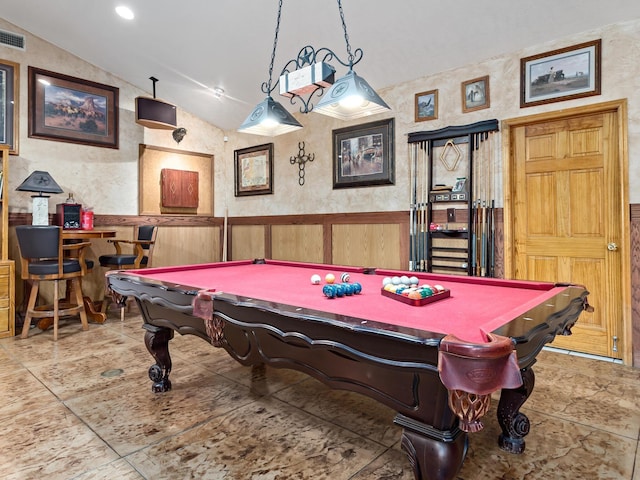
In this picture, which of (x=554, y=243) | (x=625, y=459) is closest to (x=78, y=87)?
(x=554, y=243)

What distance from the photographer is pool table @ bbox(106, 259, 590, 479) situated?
40.8 inches

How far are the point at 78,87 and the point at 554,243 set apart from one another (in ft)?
18.5

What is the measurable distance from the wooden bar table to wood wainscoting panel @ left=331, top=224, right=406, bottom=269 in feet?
8.60

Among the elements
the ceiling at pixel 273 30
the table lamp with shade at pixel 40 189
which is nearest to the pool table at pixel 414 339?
the ceiling at pixel 273 30

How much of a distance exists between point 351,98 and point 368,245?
2381mm

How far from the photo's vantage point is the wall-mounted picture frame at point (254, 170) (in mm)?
5750

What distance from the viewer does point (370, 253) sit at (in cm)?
454

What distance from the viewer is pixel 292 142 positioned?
17.7 ft

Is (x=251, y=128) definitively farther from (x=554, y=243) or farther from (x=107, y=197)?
(x=107, y=197)

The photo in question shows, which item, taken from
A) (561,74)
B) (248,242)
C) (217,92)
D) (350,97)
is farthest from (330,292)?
(248,242)

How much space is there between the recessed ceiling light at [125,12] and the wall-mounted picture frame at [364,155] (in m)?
2.48

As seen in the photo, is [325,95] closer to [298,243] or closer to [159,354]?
[159,354]

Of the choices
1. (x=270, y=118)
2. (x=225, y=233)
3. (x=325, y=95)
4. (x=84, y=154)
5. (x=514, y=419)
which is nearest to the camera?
(x=514, y=419)

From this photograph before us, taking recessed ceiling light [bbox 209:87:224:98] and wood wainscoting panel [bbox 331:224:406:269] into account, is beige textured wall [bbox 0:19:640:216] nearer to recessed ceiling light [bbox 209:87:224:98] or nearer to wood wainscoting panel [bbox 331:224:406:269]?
wood wainscoting panel [bbox 331:224:406:269]
